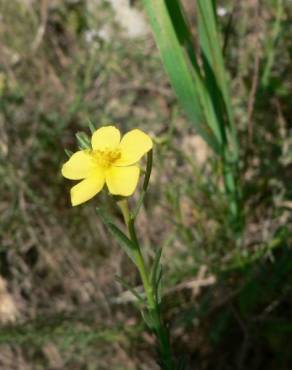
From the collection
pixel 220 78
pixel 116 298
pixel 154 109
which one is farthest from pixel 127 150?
pixel 154 109

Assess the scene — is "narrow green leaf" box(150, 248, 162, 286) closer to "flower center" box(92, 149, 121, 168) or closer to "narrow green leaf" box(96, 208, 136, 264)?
"narrow green leaf" box(96, 208, 136, 264)

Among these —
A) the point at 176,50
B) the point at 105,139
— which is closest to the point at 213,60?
the point at 176,50

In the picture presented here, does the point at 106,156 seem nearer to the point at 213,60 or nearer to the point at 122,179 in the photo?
the point at 122,179

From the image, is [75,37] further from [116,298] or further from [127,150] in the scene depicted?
[127,150]

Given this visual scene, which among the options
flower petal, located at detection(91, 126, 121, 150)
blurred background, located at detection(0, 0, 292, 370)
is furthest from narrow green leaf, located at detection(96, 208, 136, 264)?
blurred background, located at detection(0, 0, 292, 370)

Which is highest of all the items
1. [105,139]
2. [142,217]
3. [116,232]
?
[105,139]

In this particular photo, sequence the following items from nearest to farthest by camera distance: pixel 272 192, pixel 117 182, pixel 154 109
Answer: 1. pixel 117 182
2. pixel 272 192
3. pixel 154 109

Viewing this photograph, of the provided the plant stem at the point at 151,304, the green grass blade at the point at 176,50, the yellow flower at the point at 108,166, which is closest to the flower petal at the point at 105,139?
the yellow flower at the point at 108,166

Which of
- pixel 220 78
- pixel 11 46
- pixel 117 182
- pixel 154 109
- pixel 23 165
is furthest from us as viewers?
pixel 11 46
